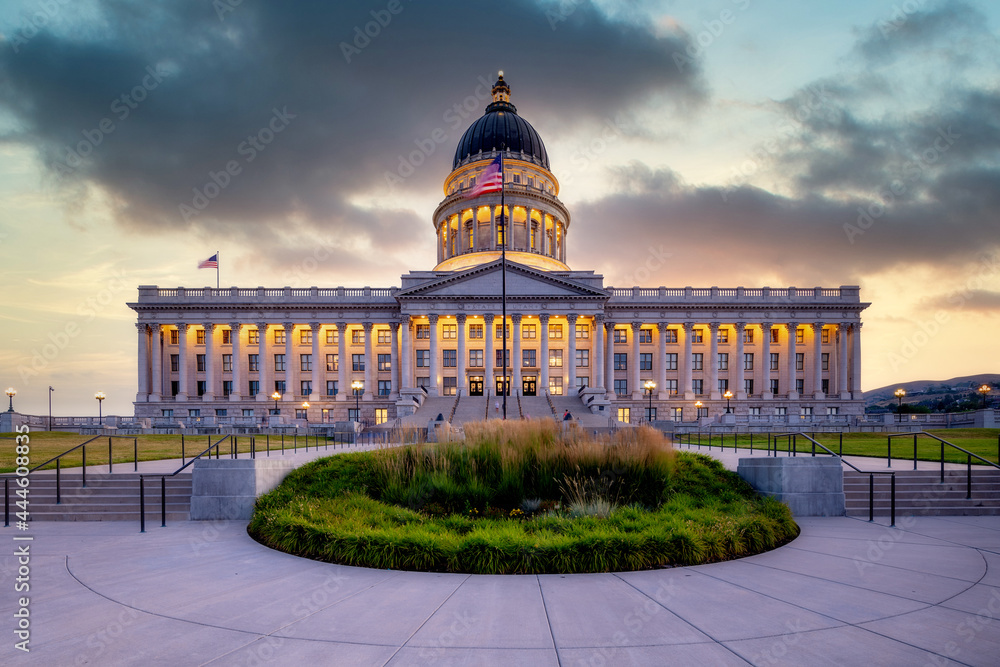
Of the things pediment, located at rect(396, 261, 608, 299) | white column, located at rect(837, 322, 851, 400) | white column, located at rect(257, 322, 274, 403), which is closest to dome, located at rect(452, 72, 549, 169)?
pediment, located at rect(396, 261, 608, 299)

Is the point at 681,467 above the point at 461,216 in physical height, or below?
below

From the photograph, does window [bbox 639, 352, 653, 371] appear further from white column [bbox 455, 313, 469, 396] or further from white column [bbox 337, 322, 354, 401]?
white column [bbox 337, 322, 354, 401]

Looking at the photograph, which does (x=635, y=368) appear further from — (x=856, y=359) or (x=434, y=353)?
(x=856, y=359)

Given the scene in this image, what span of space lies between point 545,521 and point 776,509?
5.08 meters

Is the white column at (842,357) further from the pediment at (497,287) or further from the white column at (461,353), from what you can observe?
the white column at (461,353)

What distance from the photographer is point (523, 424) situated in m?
12.9

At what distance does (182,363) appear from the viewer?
6188 centimetres

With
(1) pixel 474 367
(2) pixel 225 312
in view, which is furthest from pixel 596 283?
(2) pixel 225 312

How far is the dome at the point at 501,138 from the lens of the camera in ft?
261

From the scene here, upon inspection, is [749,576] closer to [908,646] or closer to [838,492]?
[908,646]

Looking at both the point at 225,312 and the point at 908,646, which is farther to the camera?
the point at 225,312

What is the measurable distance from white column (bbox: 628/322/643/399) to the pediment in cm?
786

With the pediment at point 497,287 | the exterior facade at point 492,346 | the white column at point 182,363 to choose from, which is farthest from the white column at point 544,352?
A: the white column at point 182,363

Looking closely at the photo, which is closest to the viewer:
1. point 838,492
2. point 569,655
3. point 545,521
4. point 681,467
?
point 569,655
